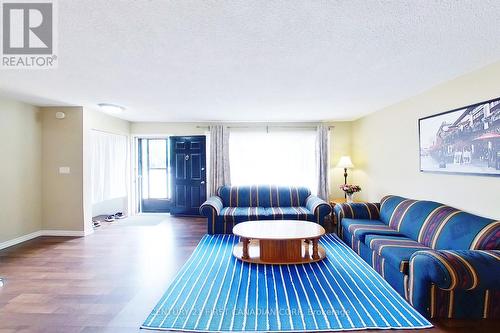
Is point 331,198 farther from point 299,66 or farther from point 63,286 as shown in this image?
point 63,286

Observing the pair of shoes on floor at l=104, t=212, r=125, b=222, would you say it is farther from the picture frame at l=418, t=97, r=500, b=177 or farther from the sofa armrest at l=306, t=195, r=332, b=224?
the picture frame at l=418, t=97, r=500, b=177

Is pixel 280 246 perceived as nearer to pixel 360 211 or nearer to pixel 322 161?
pixel 360 211

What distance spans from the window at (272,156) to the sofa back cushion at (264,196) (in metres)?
0.44

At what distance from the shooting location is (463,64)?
2.58 m

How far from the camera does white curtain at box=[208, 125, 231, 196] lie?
5738 mm

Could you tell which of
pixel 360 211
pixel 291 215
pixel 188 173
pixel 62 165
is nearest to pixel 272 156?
pixel 291 215

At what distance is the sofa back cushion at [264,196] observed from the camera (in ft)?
17.4

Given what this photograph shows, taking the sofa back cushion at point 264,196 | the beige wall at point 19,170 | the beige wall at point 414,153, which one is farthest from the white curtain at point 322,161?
the beige wall at point 19,170

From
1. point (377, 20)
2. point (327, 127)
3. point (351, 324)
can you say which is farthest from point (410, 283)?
point (327, 127)

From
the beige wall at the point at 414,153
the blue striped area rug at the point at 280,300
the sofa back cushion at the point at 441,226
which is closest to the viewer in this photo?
the blue striped area rug at the point at 280,300

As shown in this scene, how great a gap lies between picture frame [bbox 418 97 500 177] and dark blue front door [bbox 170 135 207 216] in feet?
13.9

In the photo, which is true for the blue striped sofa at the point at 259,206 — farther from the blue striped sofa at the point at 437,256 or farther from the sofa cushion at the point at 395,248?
the sofa cushion at the point at 395,248

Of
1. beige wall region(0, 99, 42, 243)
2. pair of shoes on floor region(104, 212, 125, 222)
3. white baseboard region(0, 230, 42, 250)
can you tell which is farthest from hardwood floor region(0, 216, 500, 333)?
pair of shoes on floor region(104, 212, 125, 222)

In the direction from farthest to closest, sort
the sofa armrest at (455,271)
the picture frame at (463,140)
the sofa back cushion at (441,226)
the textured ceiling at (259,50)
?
the picture frame at (463,140)
the sofa back cushion at (441,226)
the sofa armrest at (455,271)
the textured ceiling at (259,50)
